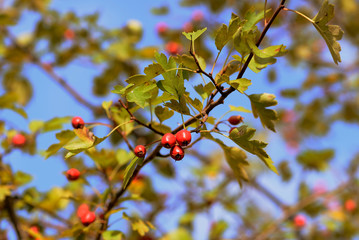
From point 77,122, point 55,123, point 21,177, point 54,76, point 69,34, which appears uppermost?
point 69,34

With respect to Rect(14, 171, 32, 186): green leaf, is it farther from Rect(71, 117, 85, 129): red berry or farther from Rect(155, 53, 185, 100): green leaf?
Rect(155, 53, 185, 100): green leaf

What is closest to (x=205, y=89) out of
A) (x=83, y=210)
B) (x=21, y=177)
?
(x=83, y=210)

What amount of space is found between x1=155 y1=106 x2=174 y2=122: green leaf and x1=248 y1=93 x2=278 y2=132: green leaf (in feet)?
0.99

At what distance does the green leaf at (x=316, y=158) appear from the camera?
10.5 ft

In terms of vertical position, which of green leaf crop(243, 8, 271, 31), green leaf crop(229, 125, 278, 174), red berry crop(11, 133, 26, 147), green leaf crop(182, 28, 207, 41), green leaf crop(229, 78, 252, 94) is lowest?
green leaf crop(229, 125, 278, 174)

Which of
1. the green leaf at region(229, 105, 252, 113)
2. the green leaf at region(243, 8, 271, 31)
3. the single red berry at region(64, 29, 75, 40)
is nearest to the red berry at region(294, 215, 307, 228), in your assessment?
the green leaf at region(229, 105, 252, 113)

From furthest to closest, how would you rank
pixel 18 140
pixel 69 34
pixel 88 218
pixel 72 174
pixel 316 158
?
pixel 69 34
pixel 316 158
pixel 18 140
pixel 72 174
pixel 88 218

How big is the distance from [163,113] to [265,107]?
1.18ft

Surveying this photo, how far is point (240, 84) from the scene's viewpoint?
0.96 m

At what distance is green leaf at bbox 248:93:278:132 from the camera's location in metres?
1.00

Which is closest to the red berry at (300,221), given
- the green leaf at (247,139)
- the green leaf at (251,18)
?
the green leaf at (247,139)

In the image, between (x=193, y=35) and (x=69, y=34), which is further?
(x=69, y=34)

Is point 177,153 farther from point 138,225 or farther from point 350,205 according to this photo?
point 350,205

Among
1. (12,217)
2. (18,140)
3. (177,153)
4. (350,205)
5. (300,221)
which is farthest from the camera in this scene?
(350,205)
